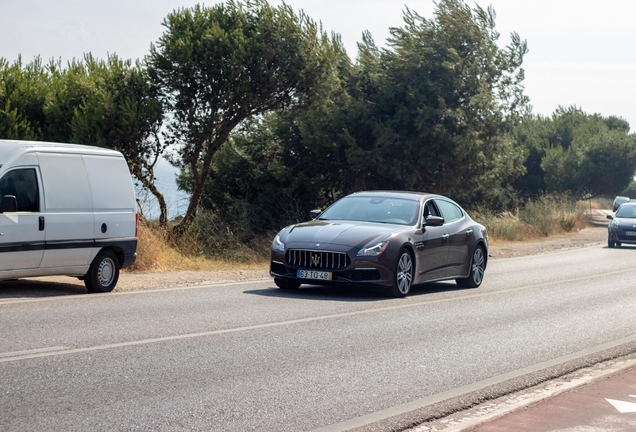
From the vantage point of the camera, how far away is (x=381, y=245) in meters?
13.1

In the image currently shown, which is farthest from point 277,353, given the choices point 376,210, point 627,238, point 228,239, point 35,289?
point 627,238

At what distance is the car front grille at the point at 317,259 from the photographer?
1298cm

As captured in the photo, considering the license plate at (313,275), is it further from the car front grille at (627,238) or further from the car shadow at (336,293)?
the car front grille at (627,238)

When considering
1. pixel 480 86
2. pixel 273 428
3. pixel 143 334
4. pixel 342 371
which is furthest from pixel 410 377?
pixel 480 86

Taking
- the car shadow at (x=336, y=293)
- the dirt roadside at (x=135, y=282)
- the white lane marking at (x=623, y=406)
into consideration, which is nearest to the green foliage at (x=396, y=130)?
the dirt roadside at (x=135, y=282)

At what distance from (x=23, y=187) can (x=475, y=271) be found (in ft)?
26.6

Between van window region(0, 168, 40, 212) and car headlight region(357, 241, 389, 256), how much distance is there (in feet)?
14.8

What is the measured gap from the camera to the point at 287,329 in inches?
394

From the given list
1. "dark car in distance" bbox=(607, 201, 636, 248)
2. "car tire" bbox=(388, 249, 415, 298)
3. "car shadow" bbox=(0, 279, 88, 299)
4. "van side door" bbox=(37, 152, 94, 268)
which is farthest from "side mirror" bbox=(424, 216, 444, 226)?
"dark car in distance" bbox=(607, 201, 636, 248)

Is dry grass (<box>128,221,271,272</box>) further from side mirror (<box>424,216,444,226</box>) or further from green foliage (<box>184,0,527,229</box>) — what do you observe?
green foliage (<box>184,0,527,229</box>)

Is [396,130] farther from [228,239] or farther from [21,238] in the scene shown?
[21,238]

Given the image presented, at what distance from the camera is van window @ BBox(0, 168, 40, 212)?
1168 centimetres

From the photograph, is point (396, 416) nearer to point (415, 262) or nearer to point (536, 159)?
point (415, 262)

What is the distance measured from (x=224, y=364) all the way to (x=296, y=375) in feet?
2.36
